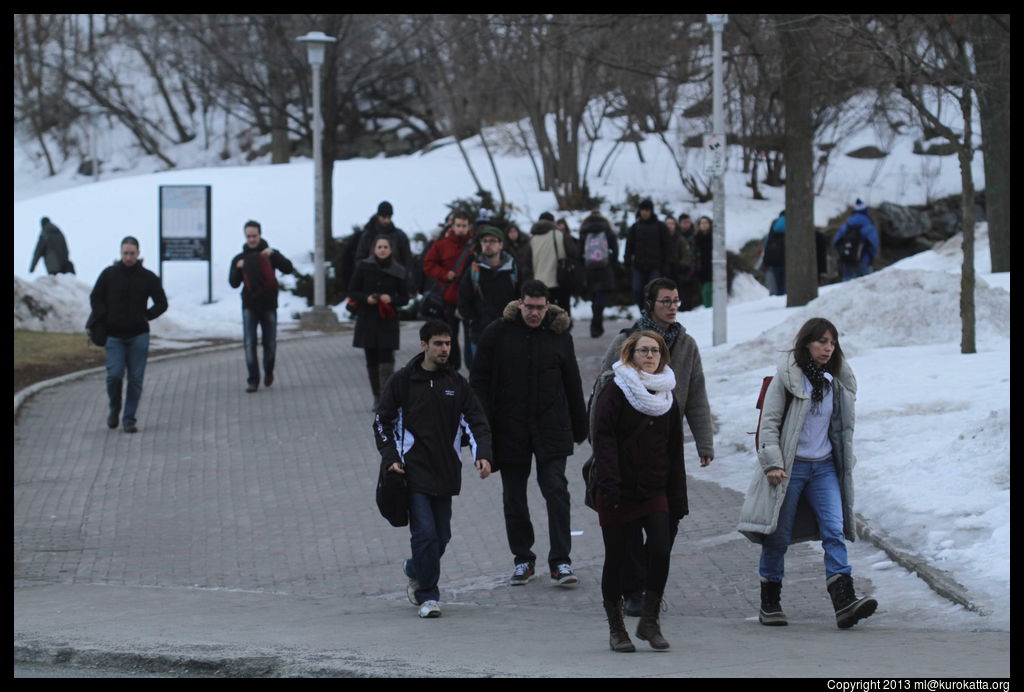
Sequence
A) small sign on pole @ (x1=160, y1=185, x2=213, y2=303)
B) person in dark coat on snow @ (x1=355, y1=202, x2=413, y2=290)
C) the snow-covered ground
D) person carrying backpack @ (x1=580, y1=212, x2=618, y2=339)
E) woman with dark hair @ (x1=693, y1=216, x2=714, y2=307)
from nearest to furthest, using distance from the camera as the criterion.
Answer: the snow-covered ground → person in dark coat on snow @ (x1=355, y1=202, x2=413, y2=290) → person carrying backpack @ (x1=580, y1=212, x2=618, y2=339) → woman with dark hair @ (x1=693, y1=216, x2=714, y2=307) → small sign on pole @ (x1=160, y1=185, x2=213, y2=303)

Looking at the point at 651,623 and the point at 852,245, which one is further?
the point at 852,245

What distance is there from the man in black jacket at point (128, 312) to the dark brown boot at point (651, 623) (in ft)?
25.1

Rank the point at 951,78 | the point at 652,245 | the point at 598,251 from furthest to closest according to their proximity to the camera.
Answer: the point at 652,245 < the point at 598,251 < the point at 951,78

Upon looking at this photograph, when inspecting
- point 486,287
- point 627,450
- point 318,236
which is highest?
point 318,236

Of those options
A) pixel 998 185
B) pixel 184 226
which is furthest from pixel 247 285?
pixel 184 226

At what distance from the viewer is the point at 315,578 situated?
9148mm

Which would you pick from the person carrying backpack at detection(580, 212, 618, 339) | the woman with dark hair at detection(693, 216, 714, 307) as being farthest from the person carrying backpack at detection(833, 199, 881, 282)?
the person carrying backpack at detection(580, 212, 618, 339)

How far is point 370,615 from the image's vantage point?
7.91m

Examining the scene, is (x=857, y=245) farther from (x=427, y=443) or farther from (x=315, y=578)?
(x=427, y=443)

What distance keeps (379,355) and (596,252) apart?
17.3 ft

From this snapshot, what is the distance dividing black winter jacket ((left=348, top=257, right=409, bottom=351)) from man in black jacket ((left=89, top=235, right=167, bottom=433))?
1713 mm

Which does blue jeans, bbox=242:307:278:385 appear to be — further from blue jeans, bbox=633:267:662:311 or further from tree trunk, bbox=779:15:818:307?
tree trunk, bbox=779:15:818:307

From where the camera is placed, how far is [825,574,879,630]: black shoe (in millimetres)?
7270

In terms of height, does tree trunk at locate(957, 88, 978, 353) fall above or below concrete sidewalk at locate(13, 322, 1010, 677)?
above
